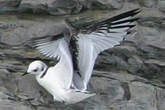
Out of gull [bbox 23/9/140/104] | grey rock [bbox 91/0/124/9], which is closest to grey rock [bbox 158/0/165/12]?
grey rock [bbox 91/0/124/9]

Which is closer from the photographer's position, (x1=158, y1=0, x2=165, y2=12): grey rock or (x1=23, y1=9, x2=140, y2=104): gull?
(x1=23, y1=9, x2=140, y2=104): gull

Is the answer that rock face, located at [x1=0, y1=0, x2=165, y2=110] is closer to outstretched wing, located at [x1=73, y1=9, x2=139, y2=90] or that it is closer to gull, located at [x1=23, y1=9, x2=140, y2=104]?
gull, located at [x1=23, y1=9, x2=140, y2=104]

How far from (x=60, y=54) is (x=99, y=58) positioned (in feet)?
1.30

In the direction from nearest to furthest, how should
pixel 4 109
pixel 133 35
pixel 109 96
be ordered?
pixel 4 109, pixel 109 96, pixel 133 35

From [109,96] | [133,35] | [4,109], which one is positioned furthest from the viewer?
[133,35]

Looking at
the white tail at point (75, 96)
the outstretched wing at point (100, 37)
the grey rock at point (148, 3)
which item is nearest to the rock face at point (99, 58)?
the grey rock at point (148, 3)

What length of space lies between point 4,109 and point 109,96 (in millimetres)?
692

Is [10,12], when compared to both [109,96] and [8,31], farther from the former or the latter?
[109,96]

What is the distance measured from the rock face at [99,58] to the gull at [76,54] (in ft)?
0.41

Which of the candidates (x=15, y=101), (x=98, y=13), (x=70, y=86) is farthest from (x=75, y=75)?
(x=98, y=13)

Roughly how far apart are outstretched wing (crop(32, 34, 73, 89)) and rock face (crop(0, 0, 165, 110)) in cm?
16

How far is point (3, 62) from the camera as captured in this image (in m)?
3.92

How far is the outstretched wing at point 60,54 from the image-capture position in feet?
11.6

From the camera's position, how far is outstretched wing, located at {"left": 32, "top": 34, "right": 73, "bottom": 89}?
3546 mm
